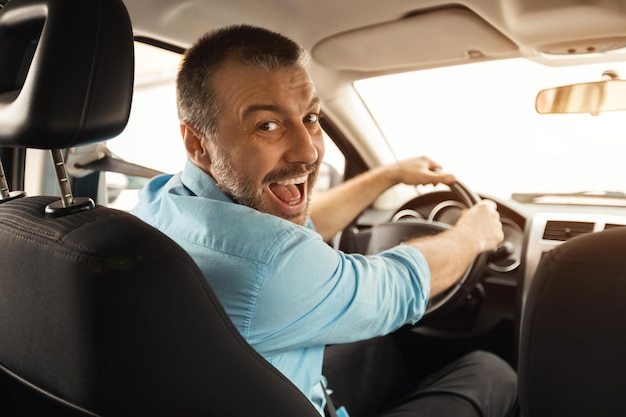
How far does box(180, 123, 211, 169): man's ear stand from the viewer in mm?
1649

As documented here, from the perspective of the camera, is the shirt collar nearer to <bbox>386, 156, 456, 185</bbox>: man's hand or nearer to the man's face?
the man's face

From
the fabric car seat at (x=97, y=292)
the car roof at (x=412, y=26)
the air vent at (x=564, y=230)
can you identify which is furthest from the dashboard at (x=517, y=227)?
the fabric car seat at (x=97, y=292)

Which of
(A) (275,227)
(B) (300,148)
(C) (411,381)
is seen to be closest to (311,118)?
(B) (300,148)

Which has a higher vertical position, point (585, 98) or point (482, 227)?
point (585, 98)

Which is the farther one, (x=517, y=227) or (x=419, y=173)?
(x=517, y=227)

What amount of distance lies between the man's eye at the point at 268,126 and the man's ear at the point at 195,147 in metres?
0.15

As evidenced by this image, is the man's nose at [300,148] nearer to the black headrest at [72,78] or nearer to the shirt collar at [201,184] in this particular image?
the shirt collar at [201,184]

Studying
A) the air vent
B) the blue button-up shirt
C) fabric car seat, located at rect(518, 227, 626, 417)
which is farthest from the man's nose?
the air vent

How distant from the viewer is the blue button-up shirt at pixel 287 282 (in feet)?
4.22

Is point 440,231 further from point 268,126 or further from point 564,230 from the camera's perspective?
point 268,126

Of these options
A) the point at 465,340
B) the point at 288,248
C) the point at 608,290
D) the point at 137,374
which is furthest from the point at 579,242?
the point at 465,340

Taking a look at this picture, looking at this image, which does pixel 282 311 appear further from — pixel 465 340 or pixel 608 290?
pixel 465 340

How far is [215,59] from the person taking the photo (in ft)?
5.22

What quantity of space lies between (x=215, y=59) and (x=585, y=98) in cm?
117
